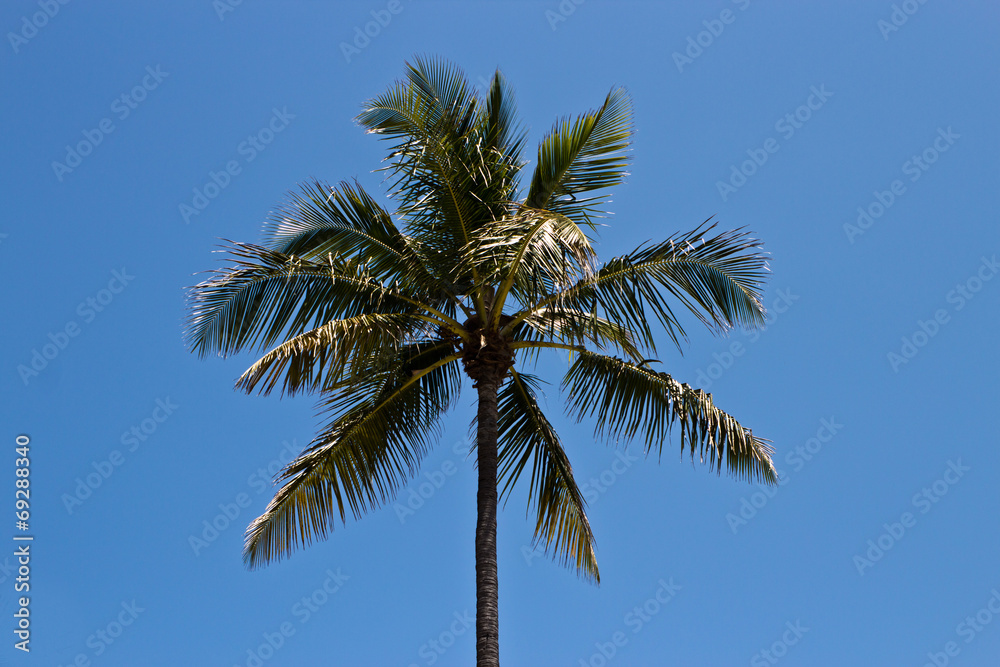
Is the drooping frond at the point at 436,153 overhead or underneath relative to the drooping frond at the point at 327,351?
overhead

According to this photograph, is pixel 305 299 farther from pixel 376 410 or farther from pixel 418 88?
pixel 418 88

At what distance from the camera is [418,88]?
12555 mm

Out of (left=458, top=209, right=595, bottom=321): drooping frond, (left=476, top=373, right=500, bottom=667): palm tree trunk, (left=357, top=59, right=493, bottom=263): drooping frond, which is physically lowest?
(left=476, top=373, right=500, bottom=667): palm tree trunk

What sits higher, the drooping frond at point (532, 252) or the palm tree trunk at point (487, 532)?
the drooping frond at point (532, 252)

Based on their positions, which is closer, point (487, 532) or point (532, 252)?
point (532, 252)

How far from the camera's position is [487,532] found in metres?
11.1

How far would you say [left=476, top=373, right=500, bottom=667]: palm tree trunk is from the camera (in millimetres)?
10438

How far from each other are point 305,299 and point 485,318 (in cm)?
217

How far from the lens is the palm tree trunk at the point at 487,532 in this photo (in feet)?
34.2

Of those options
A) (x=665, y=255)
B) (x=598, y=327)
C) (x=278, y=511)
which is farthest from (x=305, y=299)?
(x=665, y=255)

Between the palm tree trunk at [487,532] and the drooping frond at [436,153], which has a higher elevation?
the drooping frond at [436,153]

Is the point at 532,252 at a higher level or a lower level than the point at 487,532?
higher

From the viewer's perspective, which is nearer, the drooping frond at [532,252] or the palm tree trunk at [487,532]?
the drooping frond at [532,252]

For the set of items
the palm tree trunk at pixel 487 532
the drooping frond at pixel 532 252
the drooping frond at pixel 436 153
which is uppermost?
the drooping frond at pixel 436 153
